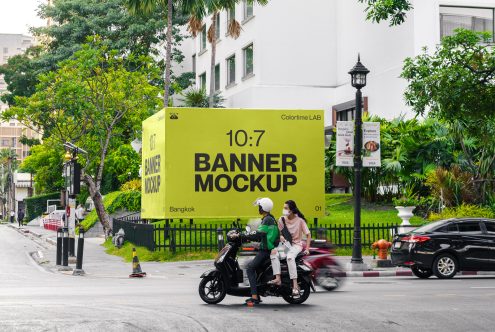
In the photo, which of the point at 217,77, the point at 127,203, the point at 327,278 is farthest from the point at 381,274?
the point at 217,77

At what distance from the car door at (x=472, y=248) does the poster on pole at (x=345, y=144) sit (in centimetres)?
426

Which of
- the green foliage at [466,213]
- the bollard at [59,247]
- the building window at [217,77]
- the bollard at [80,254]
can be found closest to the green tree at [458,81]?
the green foliage at [466,213]

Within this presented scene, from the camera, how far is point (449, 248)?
19484 millimetres

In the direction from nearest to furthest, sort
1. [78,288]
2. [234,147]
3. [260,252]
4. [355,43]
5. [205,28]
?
1. [260,252]
2. [78,288]
3. [234,147]
4. [355,43]
5. [205,28]

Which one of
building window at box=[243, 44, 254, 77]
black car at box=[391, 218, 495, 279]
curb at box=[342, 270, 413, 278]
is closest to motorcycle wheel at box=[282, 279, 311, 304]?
black car at box=[391, 218, 495, 279]

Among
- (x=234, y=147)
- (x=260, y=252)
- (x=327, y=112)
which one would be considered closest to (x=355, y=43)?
(x=327, y=112)

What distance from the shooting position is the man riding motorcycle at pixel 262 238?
42.6 ft

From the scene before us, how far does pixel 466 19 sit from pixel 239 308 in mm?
27955

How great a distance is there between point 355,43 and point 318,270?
1137 inches

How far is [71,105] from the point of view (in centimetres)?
3612

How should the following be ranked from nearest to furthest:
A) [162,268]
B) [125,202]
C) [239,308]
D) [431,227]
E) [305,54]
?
[239,308] < [431,227] < [162,268] < [305,54] < [125,202]

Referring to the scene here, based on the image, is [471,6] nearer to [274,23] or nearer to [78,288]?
[274,23]

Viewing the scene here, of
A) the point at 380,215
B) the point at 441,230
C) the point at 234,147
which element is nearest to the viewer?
the point at 441,230

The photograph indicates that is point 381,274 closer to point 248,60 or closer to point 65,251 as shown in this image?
point 65,251
